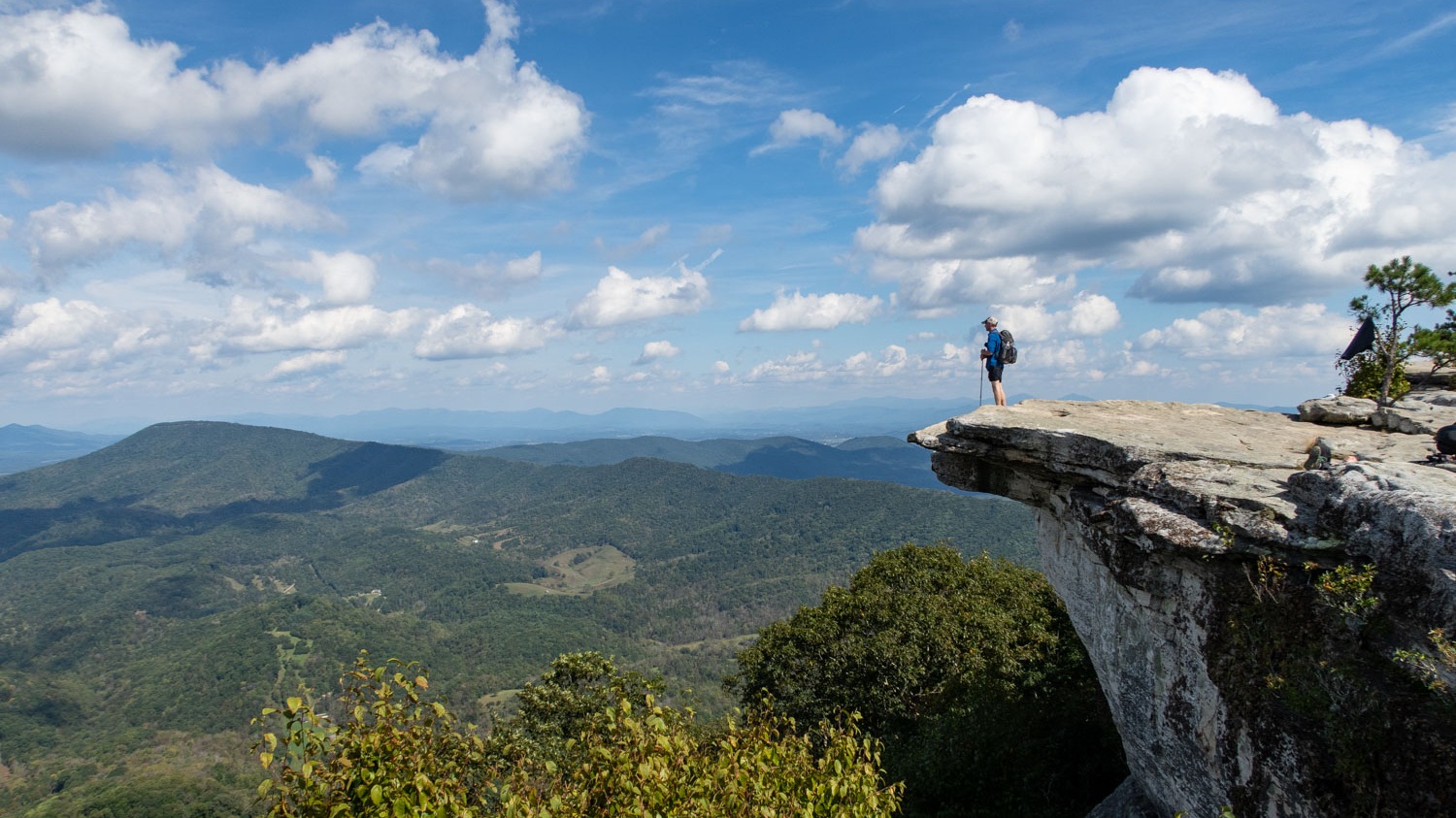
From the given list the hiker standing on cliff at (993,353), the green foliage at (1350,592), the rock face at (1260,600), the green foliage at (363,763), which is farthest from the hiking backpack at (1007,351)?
the green foliage at (363,763)

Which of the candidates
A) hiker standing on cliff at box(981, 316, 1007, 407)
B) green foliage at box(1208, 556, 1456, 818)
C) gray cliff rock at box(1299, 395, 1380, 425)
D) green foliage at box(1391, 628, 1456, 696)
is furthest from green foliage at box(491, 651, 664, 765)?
green foliage at box(1391, 628, 1456, 696)

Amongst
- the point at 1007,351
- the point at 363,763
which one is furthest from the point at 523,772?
the point at 1007,351

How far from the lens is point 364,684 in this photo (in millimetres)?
8172

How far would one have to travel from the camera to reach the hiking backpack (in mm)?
19828

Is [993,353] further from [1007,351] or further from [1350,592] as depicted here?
[1350,592]

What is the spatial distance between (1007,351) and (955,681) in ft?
50.0

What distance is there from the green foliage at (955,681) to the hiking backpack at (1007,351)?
37.1ft

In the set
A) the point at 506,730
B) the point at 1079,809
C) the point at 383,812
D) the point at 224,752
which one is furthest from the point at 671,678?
the point at 383,812

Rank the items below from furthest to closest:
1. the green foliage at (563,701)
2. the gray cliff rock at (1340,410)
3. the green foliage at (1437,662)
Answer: the green foliage at (563,701) → the gray cliff rock at (1340,410) → the green foliage at (1437,662)

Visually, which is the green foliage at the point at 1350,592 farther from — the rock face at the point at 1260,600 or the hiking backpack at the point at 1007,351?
the hiking backpack at the point at 1007,351

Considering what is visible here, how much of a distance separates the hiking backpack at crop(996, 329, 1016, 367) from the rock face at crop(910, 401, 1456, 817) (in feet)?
11.1

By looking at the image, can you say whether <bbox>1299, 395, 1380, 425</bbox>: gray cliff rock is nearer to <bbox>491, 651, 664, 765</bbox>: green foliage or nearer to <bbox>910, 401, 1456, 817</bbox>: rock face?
<bbox>910, 401, 1456, 817</bbox>: rock face

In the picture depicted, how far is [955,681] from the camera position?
27.8 m

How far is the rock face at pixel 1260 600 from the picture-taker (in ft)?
28.7
